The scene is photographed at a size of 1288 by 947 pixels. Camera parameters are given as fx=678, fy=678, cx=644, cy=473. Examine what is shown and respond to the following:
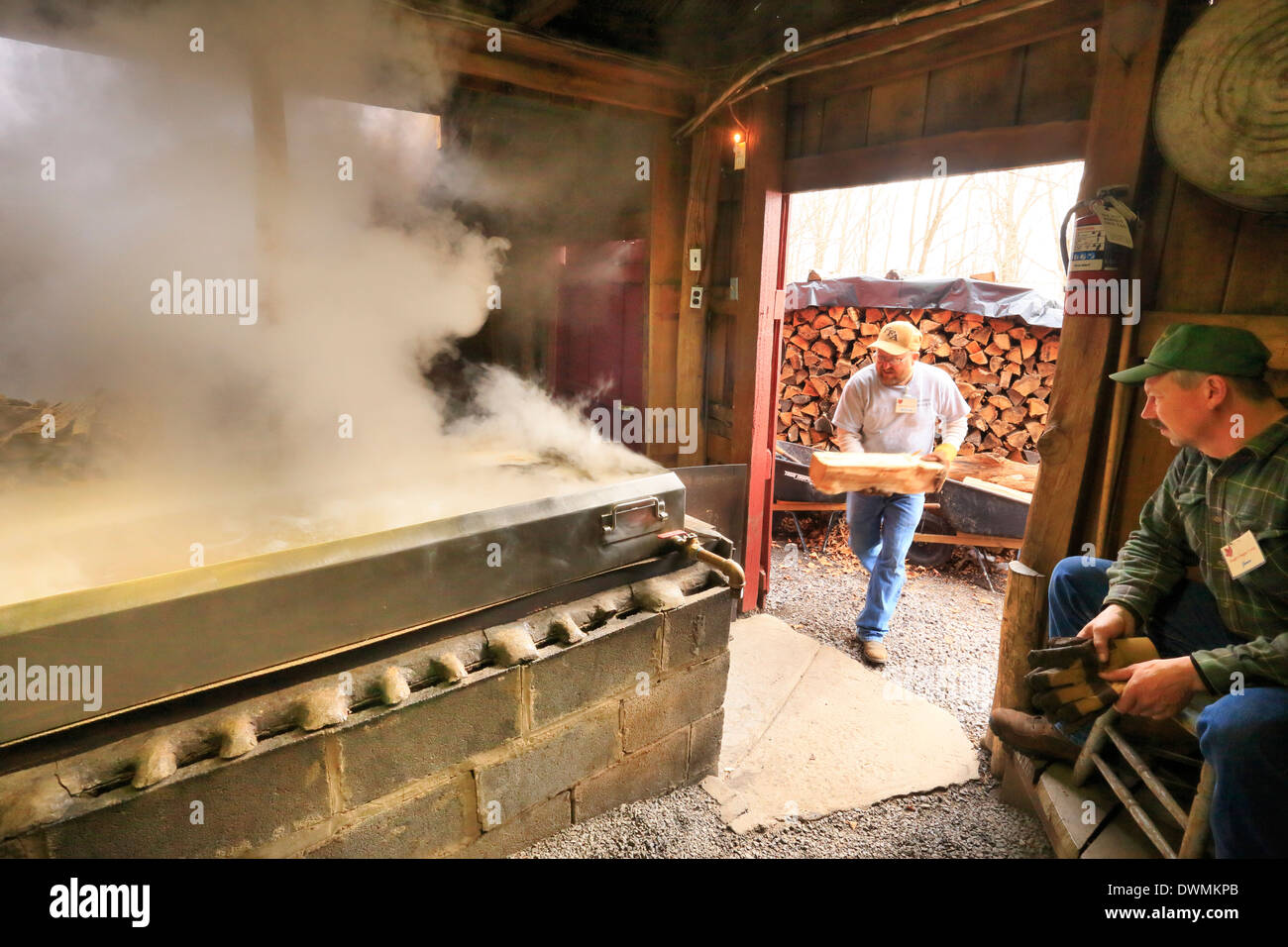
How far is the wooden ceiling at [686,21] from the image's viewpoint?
3.45m

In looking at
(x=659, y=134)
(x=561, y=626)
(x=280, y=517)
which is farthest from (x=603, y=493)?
(x=659, y=134)

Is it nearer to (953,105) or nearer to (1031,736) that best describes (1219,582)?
(1031,736)

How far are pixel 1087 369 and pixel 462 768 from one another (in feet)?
8.98

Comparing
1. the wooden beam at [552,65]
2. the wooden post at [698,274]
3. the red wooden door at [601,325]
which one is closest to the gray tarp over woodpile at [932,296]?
the red wooden door at [601,325]

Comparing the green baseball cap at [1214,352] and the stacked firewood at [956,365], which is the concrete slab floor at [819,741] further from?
the stacked firewood at [956,365]

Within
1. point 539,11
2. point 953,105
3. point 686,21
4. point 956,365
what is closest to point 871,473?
point 953,105

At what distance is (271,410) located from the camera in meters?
2.80

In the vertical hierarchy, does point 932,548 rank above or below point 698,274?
below

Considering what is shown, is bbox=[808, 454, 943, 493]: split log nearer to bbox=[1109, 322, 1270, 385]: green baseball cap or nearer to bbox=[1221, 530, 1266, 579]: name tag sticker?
bbox=[1109, 322, 1270, 385]: green baseball cap

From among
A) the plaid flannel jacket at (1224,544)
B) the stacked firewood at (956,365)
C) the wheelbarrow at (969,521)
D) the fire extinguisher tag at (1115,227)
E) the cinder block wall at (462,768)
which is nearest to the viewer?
the cinder block wall at (462,768)

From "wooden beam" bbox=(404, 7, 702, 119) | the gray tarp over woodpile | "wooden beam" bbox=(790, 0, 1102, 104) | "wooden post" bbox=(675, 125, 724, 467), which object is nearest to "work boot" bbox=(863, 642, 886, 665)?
"wooden post" bbox=(675, 125, 724, 467)

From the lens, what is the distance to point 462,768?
228 centimetres

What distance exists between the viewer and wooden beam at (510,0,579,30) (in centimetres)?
331

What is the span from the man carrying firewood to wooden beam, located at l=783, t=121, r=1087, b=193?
1.03 m
